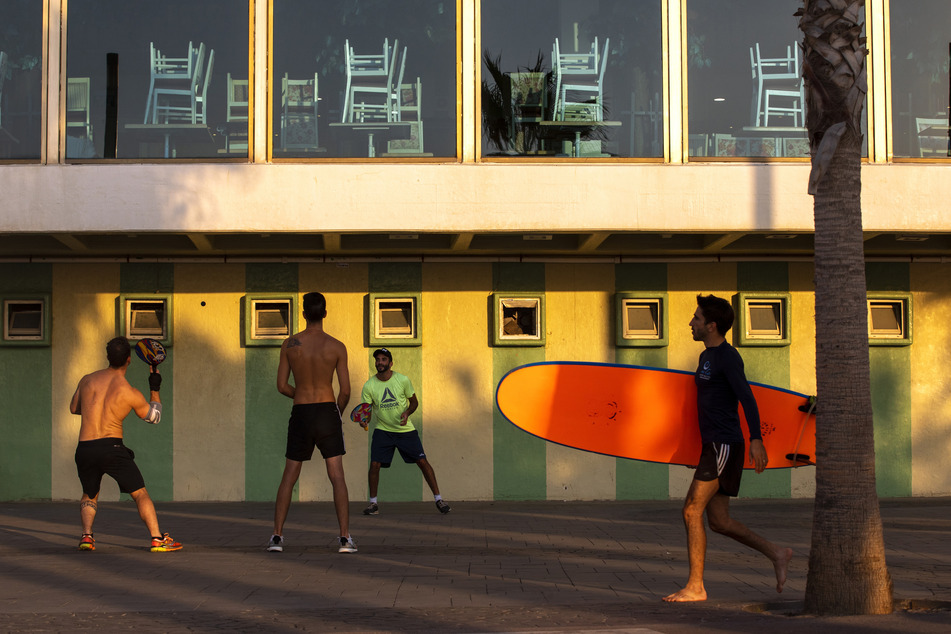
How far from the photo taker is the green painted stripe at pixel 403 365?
12492 millimetres

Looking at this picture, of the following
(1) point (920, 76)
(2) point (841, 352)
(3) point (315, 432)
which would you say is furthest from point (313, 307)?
(1) point (920, 76)

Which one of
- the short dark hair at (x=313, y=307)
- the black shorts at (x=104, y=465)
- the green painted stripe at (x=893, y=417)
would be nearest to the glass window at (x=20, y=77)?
the black shorts at (x=104, y=465)

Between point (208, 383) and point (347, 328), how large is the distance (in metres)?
1.79

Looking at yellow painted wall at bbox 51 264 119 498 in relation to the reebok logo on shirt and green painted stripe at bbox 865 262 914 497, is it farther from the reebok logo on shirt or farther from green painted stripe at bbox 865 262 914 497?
green painted stripe at bbox 865 262 914 497

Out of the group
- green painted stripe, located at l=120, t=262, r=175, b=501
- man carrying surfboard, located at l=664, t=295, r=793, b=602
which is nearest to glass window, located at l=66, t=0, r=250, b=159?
green painted stripe, located at l=120, t=262, r=175, b=501

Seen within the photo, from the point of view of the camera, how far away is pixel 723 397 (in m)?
6.23

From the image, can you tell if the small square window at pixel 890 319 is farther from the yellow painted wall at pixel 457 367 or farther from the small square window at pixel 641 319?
the yellow painted wall at pixel 457 367

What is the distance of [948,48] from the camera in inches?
457

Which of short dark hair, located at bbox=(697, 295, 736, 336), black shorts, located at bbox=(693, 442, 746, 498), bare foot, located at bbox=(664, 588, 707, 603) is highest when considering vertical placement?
short dark hair, located at bbox=(697, 295, 736, 336)

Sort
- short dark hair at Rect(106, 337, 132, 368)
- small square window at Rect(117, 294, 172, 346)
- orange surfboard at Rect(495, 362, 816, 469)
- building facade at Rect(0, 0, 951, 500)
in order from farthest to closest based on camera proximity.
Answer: small square window at Rect(117, 294, 172, 346), building facade at Rect(0, 0, 951, 500), short dark hair at Rect(106, 337, 132, 368), orange surfboard at Rect(495, 362, 816, 469)

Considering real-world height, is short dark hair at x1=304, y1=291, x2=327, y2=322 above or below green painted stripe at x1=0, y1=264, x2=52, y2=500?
above

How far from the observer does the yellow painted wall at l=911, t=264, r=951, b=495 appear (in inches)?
501

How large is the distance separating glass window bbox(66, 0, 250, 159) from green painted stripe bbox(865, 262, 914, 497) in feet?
26.2

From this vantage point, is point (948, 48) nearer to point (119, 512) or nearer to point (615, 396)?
point (615, 396)
